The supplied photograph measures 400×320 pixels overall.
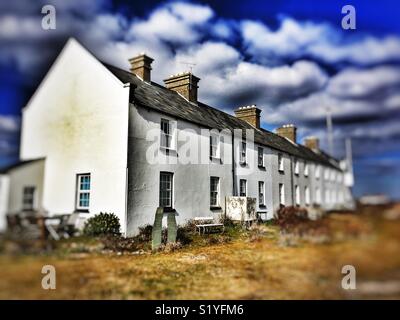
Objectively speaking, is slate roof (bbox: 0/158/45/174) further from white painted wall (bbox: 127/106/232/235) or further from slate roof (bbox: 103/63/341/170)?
white painted wall (bbox: 127/106/232/235)

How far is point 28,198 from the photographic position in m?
2.83

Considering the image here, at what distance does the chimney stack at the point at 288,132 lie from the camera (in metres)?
Answer: 3.93

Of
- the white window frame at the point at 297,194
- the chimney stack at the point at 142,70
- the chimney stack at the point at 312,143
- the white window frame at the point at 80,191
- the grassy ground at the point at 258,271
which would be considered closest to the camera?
the grassy ground at the point at 258,271

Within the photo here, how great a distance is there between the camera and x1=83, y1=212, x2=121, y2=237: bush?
3449mm

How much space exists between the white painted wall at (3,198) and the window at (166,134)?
4.29m

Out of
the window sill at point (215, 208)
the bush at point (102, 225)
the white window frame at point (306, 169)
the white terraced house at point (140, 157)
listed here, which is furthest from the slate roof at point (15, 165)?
the window sill at point (215, 208)

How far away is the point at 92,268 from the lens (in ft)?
11.3

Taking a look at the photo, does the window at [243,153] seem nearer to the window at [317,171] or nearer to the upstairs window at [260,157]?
the upstairs window at [260,157]

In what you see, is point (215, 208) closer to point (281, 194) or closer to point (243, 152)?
point (243, 152)

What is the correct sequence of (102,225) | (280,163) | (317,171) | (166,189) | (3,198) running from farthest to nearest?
(166,189)
(280,163)
(102,225)
(317,171)
(3,198)

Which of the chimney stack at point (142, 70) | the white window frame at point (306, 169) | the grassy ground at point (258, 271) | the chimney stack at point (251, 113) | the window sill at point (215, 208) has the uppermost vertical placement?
the chimney stack at point (142, 70)

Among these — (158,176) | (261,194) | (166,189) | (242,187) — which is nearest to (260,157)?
(261,194)

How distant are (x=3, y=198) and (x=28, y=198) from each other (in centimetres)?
22
